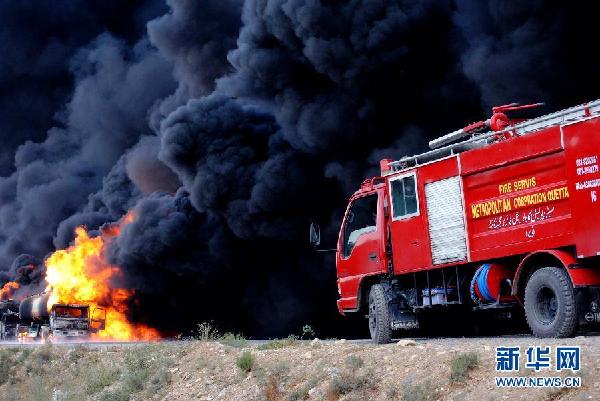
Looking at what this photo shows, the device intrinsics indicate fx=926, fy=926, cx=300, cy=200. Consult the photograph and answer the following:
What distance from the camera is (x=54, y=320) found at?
39.3 m

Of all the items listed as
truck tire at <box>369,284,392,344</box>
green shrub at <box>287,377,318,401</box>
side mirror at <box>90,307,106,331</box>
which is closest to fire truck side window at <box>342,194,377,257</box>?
truck tire at <box>369,284,392,344</box>

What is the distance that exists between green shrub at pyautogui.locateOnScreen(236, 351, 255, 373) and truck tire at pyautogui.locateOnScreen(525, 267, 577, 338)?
4551mm

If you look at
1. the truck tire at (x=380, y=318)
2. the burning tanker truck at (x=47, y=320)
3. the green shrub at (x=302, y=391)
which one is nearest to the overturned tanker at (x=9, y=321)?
the burning tanker truck at (x=47, y=320)

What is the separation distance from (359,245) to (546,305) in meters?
4.79

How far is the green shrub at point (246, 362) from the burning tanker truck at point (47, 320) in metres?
25.7

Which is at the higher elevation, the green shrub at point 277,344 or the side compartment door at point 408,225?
the side compartment door at point 408,225

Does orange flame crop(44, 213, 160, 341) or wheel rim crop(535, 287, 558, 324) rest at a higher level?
orange flame crop(44, 213, 160, 341)

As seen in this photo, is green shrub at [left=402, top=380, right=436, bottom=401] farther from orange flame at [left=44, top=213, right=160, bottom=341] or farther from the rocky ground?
orange flame at [left=44, top=213, right=160, bottom=341]

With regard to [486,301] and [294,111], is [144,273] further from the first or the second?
[486,301]

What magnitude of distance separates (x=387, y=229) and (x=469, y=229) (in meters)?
2.15

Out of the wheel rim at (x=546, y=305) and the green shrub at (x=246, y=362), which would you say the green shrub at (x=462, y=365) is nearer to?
the wheel rim at (x=546, y=305)

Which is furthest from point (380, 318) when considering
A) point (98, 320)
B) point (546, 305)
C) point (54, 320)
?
point (98, 320)

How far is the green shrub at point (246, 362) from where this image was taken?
1498 centimetres

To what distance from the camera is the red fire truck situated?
14.2 meters
